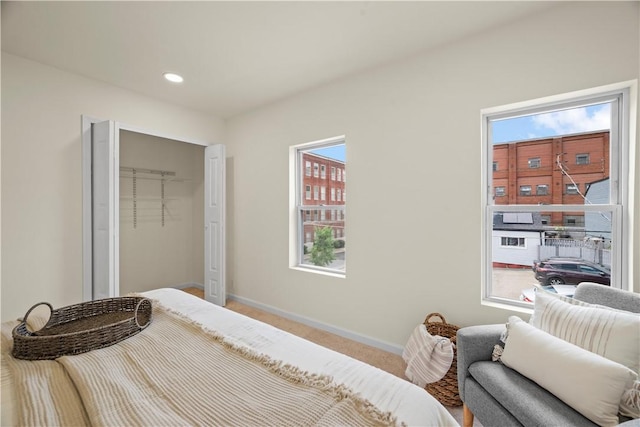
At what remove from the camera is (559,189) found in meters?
1.91

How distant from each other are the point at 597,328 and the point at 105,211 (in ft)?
12.0

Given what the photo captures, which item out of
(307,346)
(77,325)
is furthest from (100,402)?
(77,325)

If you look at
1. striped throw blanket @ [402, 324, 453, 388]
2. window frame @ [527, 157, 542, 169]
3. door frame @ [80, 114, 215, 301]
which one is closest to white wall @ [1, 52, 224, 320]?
door frame @ [80, 114, 215, 301]

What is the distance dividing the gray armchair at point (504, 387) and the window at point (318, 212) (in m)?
1.55

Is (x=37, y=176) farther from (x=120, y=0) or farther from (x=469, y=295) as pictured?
(x=469, y=295)

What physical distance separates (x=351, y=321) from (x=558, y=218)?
1.90 metres

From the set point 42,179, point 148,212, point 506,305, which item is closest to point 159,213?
point 148,212

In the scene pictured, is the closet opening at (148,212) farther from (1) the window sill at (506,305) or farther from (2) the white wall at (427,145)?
(1) the window sill at (506,305)

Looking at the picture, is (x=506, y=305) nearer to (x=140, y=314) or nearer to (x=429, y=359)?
(x=429, y=359)

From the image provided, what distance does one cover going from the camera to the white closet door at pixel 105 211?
103 inches

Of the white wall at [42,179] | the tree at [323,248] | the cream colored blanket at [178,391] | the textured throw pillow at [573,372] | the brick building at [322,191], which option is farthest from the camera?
the tree at [323,248]

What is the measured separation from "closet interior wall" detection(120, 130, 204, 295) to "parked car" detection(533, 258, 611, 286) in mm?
4403

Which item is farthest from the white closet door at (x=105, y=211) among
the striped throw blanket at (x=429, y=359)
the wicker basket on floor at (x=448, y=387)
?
the wicker basket on floor at (x=448, y=387)

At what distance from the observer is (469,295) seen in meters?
2.10
